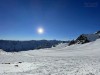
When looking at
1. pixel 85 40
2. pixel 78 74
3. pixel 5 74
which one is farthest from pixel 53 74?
pixel 85 40

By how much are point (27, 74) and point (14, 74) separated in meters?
1.32

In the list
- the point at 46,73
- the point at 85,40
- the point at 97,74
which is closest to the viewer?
the point at 97,74

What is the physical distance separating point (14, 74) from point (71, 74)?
18.5 feet

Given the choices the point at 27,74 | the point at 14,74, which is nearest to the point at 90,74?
the point at 27,74

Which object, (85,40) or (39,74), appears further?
(85,40)

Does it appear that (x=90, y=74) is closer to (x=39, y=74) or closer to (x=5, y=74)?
(x=39, y=74)

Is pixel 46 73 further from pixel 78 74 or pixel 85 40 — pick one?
pixel 85 40

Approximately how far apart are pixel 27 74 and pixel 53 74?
2570 millimetres

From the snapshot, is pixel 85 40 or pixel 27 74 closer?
pixel 27 74

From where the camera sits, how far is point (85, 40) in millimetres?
66938

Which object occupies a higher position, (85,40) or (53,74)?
(85,40)

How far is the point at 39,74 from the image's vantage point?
1616 cm

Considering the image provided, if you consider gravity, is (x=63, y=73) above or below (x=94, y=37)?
below

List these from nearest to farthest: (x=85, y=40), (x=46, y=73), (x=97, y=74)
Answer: (x=97, y=74) < (x=46, y=73) < (x=85, y=40)
